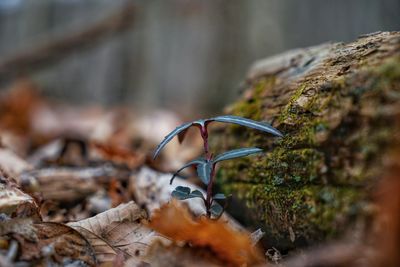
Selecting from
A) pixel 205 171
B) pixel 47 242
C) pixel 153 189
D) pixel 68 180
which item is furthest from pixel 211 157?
pixel 68 180

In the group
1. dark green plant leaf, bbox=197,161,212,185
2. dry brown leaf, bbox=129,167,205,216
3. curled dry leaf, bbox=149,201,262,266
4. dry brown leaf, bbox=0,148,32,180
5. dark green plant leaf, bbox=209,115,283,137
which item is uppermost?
dark green plant leaf, bbox=209,115,283,137

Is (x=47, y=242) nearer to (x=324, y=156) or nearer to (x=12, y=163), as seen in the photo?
(x=324, y=156)

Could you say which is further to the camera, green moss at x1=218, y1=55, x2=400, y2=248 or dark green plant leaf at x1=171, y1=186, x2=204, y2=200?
dark green plant leaf at x1=171, y1=186, x2=204, y2=200

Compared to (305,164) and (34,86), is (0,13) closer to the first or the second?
(34,86)

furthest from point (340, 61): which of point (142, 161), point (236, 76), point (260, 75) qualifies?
point (236, 76)

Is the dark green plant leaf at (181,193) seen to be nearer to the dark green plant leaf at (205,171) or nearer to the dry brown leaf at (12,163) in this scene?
the dark green plant leaf at (205,171)

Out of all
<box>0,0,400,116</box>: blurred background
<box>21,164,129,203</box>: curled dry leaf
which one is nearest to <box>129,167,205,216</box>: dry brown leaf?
<box>21,164,129,203</box>: curled dry leaf

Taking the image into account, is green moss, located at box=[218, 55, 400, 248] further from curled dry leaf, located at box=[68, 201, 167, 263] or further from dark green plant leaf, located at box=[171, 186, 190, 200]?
curled dry leaf, located at box=[68, 201, 167, 263]
